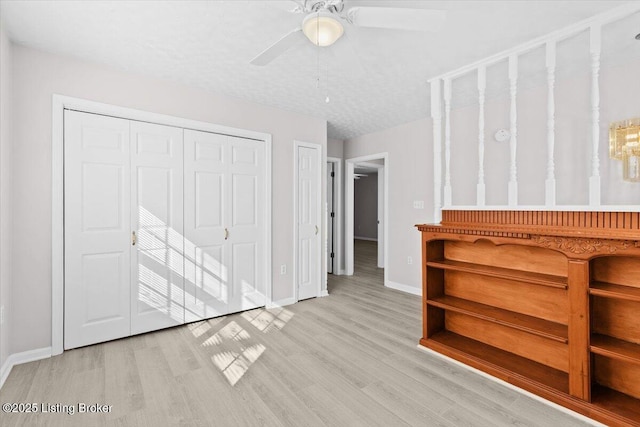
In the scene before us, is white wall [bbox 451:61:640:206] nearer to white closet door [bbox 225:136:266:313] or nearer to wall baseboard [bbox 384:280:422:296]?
wall baseboard [bbox 384:280:422:296]

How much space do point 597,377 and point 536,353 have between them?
0.34 metres

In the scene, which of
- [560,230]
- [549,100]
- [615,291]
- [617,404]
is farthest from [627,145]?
[617,404]

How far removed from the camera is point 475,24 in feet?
6.94

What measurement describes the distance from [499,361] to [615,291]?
0.92 metres

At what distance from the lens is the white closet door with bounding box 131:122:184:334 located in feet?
9.43

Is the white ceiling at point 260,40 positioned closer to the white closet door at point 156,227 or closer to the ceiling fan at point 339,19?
the ceiling fan at point 339,19

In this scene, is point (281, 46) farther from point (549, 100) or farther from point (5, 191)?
point (5, 191)

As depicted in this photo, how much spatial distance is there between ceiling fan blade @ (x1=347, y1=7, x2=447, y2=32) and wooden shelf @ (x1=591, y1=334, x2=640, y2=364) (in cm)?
207

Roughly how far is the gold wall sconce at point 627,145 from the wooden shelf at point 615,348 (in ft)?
5.09

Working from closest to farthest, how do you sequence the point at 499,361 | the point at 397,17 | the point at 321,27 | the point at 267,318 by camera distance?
1. the point at 397,17
2. the point at 321,27
3. the point at 499,361
4. the point at 267,318

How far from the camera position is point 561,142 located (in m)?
3.03

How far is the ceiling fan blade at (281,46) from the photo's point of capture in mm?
1729

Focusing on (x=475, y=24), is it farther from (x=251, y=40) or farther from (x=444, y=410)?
(x=444, y=410)

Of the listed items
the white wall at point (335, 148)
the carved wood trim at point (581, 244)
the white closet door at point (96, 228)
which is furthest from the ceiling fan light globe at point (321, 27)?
the white wall at point (335, 148)
